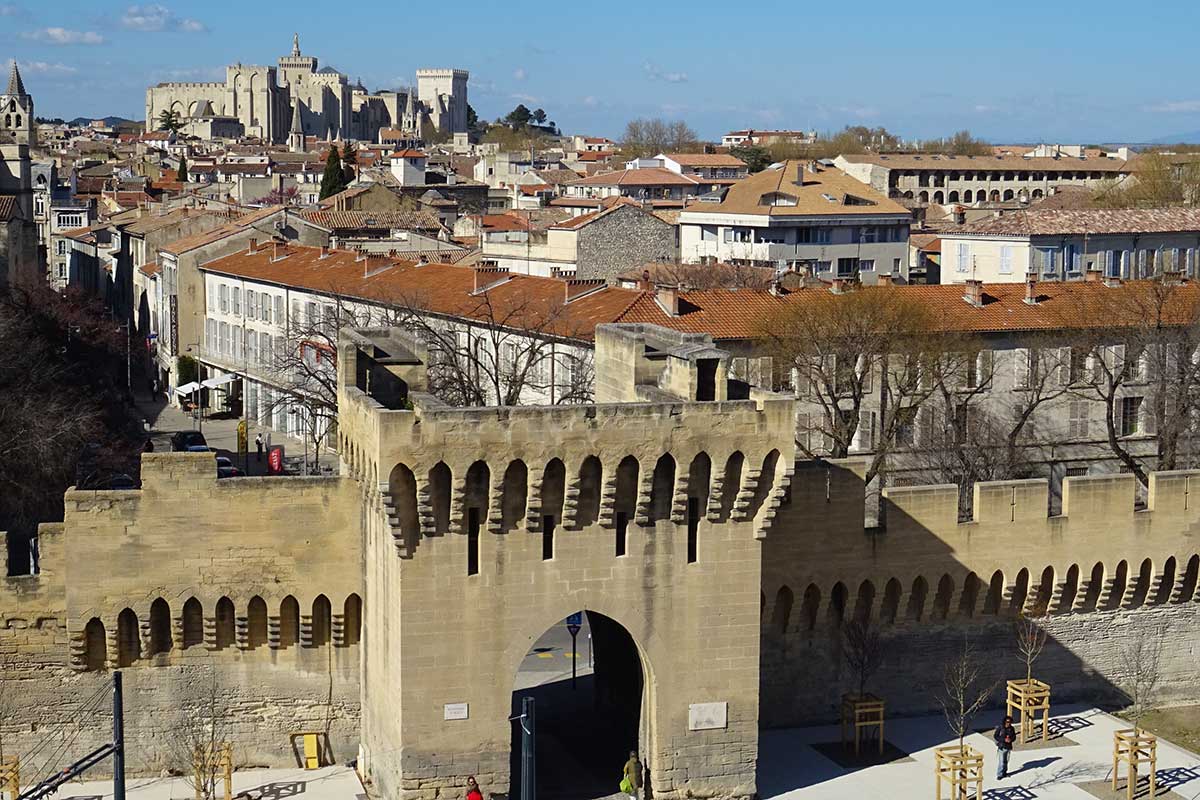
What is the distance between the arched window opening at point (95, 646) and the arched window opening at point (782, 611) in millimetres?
10797

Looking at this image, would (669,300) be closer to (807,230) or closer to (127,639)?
(127,639)

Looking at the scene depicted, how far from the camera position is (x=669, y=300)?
51031 mm

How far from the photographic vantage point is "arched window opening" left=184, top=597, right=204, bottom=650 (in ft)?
93.0

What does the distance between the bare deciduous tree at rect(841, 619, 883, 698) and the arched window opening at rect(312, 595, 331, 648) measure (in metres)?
8.80

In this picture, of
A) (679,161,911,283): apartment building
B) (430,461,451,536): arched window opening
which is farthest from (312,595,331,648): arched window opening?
(679,161,911,283): apartment building

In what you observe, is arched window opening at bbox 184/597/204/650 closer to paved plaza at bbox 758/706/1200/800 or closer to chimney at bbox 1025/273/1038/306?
paved plaza at bbox 758/706/1200/800

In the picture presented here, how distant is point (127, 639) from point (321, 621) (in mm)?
2980

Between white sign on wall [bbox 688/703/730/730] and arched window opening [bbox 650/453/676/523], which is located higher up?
arched window opening [bbox 650/453/676/523]

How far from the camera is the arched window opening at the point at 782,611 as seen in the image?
30609 millimetres

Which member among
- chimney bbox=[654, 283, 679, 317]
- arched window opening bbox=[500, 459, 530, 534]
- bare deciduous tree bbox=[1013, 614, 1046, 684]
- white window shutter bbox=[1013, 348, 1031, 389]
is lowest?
bare deciduous tree bbox=[1013, 614, 1046, 684]

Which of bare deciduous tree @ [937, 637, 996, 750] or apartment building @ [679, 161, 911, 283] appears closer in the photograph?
bare deciduous tree @ [937, 637, 996, 750]

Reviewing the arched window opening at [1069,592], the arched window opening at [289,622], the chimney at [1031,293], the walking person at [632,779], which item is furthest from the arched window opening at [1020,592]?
the chimney at [1031,293]

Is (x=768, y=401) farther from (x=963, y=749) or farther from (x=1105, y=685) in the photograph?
(x=1105, y=685)

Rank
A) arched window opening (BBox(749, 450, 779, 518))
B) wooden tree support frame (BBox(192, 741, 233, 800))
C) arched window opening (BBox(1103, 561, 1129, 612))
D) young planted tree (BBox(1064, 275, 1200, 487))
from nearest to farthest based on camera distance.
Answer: wooden tree support frame (BBox(192, 741, 233, 800))
arched window opening (BBox(749, 450, 779, 518))
arched window opening (BBox(1103, 561, 1129, 612))
young planted tree (BBox(1064, 275, 1200, 487))
